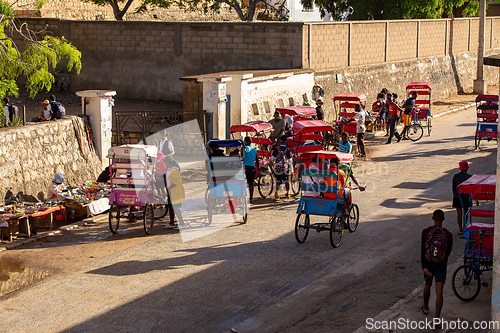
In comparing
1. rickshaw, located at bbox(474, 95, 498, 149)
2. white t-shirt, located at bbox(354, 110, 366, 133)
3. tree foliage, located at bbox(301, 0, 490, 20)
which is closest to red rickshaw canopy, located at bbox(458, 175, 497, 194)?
white t-shirt, located at bbox(354, 110, 366, 133)

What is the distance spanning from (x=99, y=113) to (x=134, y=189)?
4.91 metres

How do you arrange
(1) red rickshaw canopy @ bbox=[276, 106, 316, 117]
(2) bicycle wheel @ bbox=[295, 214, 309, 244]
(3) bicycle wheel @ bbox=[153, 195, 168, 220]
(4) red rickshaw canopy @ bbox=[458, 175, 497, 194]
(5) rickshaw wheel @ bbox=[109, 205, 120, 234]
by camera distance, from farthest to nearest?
(1) red rickshaw canopy @ bbox=[276, 106, 316, 117], (3) bicycle wheel @ bbox=[153, 195, 168, 220], (5) rickshaw wheel @ bbox=[109, 205, 120, 234], (2) bicycle wheel @ bbox=[295, 214, 309, 244], (4) red rickshaw canopy @ bbox=[458, 175, 497, 194]

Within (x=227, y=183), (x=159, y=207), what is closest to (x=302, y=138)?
(x=227, y=183)

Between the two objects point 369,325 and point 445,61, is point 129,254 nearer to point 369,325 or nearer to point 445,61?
point 369,325

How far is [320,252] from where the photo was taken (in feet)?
41.0

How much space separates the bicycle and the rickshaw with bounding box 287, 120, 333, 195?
7.64 m

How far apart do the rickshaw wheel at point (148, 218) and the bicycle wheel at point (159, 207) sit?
1.42ft

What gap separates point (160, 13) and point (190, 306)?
43925 millimetres

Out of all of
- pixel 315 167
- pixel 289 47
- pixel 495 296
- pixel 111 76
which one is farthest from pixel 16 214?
pixel 111 76

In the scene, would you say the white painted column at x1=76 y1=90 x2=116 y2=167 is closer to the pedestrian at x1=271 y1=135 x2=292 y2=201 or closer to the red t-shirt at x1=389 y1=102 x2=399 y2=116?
the pedestrian at x1=271 y1=135 x2=292 y2=201

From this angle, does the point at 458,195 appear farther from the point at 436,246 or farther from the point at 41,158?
the point at 41,158

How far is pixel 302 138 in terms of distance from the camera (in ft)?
61.6

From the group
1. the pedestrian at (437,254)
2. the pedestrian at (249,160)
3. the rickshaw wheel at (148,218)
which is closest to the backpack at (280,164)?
the pedestrian at (249,160)

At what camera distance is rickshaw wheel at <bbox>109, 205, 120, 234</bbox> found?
45.9 feet
